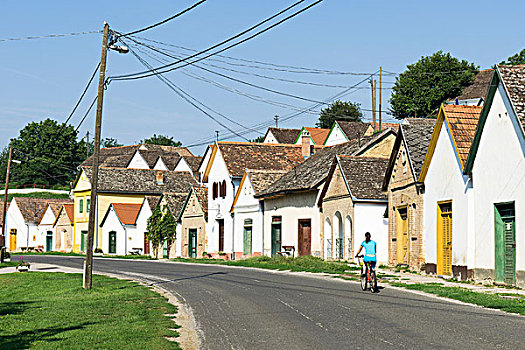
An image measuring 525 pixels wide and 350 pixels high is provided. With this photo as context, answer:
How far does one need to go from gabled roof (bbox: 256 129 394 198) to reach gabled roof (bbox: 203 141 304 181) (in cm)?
453

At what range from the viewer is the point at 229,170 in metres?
49.7

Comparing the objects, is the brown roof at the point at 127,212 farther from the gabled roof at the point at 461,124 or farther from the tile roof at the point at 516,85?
the tile roof at the point at 516,85

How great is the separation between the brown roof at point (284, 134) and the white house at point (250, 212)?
44.5m

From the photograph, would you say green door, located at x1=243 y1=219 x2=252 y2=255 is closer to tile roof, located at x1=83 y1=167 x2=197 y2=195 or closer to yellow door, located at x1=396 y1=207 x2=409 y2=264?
yellow door, located at x1=396 y1=207 x2=409 y2=264

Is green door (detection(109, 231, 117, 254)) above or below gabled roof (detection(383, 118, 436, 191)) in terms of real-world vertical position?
below

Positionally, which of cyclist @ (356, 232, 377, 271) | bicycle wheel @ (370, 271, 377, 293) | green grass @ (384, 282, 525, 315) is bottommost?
green grass @ (384, 282, 525, 315)

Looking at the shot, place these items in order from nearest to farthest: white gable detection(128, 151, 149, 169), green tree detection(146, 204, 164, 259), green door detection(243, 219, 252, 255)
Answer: green door detection(243, 219, 252, 255) < green tree detection(146, 204, 164, 259) < white gable detection(128, 151, 149, 169)

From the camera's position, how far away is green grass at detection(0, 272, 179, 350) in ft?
37.1

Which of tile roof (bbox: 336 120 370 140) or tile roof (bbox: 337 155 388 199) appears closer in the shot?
tile roof (bbox: 337 155 388 199)

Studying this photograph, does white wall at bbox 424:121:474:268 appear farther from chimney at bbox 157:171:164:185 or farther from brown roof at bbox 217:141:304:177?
chimney at bbox 157:171:164:185

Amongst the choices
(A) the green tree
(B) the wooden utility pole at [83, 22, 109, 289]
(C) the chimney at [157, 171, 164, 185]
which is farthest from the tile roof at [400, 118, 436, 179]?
(C) the chimney at [157, 171, 164, 185]

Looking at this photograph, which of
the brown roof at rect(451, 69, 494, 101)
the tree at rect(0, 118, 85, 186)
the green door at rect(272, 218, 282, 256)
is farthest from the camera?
the tree at rect(0, 118, 85, 186)

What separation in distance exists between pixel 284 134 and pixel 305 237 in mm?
54286

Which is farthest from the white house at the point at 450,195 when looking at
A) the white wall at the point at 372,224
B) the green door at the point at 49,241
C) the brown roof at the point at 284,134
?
the brown roof at the point at 284,134
